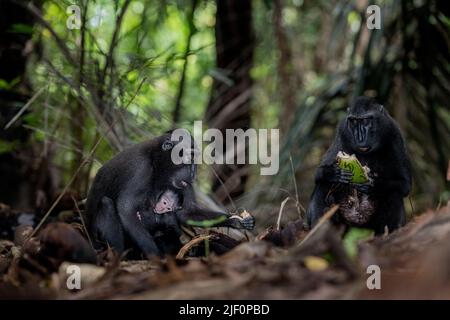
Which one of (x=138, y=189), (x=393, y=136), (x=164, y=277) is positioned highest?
(x=393, y=136)

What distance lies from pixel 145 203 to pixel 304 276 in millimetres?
2942

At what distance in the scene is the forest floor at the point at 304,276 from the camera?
2.13m

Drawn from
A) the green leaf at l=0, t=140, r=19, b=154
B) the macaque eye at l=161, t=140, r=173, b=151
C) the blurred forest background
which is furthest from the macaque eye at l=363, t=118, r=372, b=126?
the green leaf at l=0, t=140, r=19, b=154

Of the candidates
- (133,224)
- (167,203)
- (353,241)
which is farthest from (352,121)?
(353,241)

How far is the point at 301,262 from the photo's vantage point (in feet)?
7.56

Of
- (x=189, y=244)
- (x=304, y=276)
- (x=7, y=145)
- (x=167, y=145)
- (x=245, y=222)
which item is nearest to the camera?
(x=304, y=276)

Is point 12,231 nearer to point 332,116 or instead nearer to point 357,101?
point 357,101

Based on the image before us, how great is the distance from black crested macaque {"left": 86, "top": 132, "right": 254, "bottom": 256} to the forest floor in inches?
78.5

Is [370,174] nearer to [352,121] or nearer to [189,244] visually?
[352,121]

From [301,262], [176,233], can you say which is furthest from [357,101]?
[301,262]

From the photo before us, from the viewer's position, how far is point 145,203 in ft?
16.4

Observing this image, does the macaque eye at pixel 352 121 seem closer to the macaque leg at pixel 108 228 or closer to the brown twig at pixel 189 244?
the brown twig at pixel 189 244

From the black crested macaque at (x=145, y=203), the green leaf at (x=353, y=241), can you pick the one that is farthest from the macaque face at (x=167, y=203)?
the green leaf at (x=353, y=241)

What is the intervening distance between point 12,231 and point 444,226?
4160 millimetres
